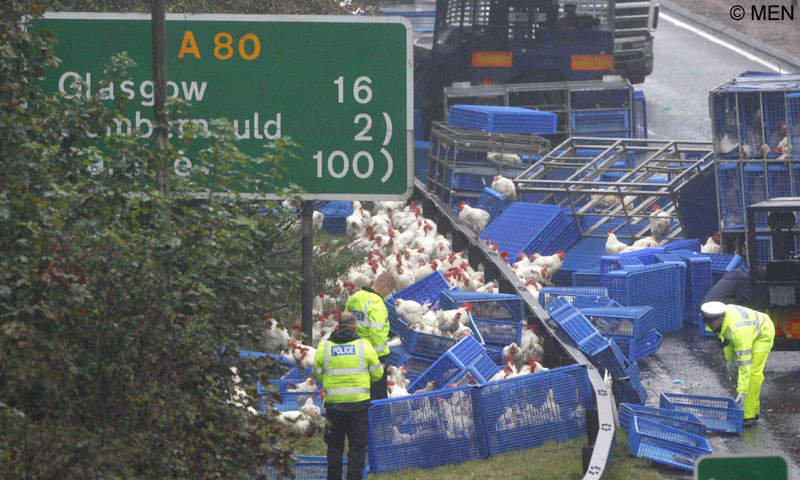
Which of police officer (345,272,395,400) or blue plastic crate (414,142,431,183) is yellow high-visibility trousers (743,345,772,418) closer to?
police officer (345,272,395,400)

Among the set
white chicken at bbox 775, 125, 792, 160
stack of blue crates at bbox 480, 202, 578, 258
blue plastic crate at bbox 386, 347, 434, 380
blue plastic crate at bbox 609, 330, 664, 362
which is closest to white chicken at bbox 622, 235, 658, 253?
stack of blue crates at bbox 480, 202, 578, 258

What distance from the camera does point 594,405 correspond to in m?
11.2

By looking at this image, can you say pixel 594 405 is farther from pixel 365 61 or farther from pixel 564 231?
pixel 564 231

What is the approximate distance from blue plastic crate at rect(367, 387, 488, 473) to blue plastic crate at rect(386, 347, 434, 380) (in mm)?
2367

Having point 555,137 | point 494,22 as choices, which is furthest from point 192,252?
point 494,22

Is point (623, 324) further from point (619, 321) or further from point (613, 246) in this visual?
point (613, 246)

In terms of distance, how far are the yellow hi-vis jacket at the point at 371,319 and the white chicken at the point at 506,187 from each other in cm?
879

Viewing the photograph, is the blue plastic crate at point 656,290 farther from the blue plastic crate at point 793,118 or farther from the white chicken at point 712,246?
the blue plastic crate at point 793,118

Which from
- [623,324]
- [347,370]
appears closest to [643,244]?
[623,324]

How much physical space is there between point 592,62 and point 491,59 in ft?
7.26

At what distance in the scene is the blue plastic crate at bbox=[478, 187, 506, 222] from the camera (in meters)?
20.4

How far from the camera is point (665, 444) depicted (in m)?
10.6

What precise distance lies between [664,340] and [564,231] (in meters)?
4.12

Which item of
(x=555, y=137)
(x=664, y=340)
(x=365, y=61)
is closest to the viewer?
(x=365, y=61)
